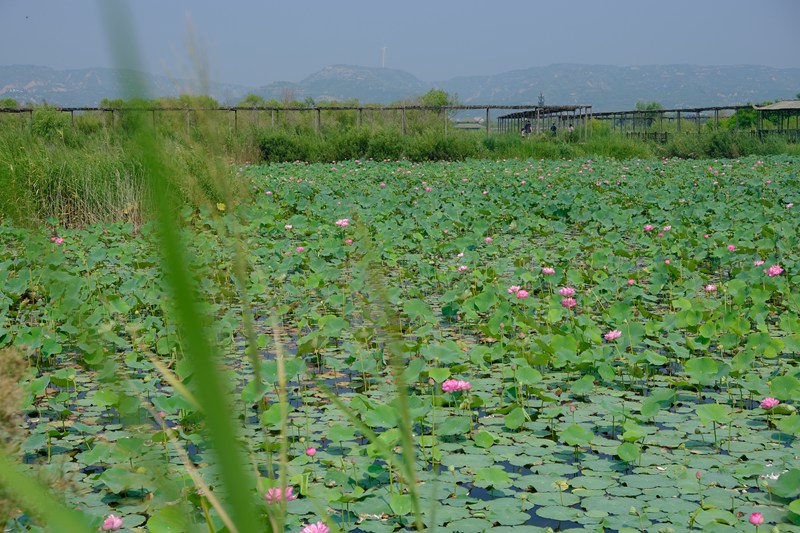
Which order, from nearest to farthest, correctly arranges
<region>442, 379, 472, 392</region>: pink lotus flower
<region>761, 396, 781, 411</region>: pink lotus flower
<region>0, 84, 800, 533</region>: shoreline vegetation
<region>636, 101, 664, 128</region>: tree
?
<region>0, 84, 800, 533</region>: shoreline vegetation, <region>761, 396, 781, 411</region>: pink lotus flower, <region>442, 379, 472, 392</region>: pink lotus flower, <region>636, 101, 664, 128</region>: tree

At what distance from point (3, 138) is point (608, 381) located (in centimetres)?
612

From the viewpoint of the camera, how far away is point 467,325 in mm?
3537

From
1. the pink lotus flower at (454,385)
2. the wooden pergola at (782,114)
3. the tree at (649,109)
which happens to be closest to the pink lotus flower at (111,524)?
the pink lotus flower at (454,385)

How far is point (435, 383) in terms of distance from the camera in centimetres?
252

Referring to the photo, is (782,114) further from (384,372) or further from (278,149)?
(384,372)

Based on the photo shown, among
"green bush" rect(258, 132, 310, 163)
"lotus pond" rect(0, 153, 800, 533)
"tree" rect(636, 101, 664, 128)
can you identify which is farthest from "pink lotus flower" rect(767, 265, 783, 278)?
"tree" rect(636, 101, 664, 128)

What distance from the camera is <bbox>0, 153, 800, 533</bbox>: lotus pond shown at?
1608 millimetres

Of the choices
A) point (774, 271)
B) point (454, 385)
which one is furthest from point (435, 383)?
point (774, 271)

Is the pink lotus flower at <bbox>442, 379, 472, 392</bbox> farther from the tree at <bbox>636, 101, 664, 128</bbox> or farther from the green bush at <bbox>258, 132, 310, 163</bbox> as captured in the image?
the tree at <bbox>636, 101, 664, 128</bbox>

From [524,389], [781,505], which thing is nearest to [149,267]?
[524,389]

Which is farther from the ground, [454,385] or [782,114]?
[782,114]

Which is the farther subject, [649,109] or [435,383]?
[649,109]

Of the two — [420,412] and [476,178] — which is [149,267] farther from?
[476,178]

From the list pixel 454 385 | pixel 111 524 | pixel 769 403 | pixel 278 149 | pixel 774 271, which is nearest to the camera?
pixel 111 524
